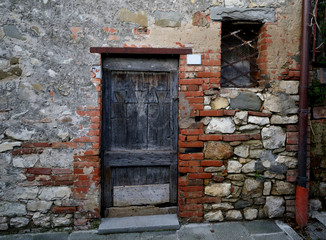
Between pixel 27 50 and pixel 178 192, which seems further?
pixel 178 192

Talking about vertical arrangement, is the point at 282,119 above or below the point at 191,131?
above

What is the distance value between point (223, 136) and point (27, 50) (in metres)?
2.53

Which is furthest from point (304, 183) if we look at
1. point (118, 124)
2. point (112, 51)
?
point (112, 51)

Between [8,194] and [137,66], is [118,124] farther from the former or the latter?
[8,194]

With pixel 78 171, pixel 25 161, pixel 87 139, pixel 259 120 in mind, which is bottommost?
pixel 78 171

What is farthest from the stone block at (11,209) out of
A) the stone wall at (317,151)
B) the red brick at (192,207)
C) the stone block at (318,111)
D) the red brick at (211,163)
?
the stone block at (318,111)

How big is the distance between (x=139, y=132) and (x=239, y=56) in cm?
170

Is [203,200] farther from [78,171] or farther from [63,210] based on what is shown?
Result: [63,210]

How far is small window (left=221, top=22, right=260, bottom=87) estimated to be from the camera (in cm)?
260

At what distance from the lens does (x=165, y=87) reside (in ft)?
8.36

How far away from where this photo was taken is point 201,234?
88.2 inches

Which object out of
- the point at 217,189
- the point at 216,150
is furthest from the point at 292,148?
the point at 217,189

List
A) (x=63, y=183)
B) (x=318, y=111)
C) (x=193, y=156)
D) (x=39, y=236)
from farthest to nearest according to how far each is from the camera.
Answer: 1. (x=318, y=111)
2. (x=193, y=156)
3. (x=63, y=183)
4. (x=39, y=236)

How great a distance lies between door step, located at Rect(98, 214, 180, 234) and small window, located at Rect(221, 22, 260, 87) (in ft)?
6.18
